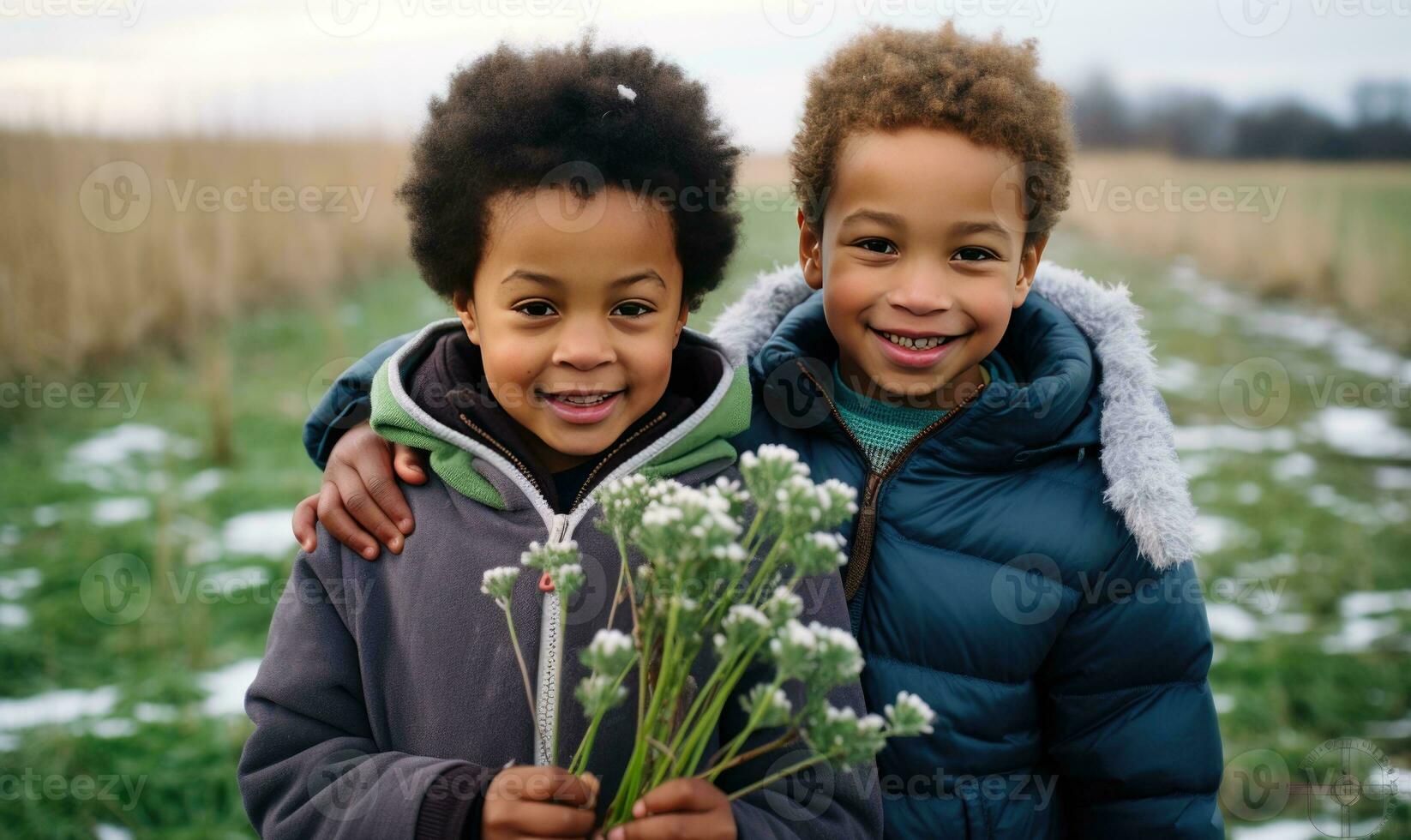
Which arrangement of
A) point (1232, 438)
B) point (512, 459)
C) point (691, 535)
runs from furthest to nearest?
point (1232, 438) < point (512, 459) < point (691, 535)

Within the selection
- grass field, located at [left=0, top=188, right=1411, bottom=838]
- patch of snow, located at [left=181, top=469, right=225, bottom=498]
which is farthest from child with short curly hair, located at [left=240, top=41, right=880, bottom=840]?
patch of snow, located at [left=181, top=469, right=225, bottom=498]

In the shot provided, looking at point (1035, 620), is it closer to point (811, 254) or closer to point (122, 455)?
point (811, 254)

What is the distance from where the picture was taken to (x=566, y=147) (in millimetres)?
1757

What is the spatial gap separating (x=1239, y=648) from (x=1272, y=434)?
11.5 feet

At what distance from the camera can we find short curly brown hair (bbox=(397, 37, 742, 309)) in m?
1.76

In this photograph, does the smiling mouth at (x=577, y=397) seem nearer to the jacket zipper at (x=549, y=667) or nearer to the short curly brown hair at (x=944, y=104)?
the jacket zipper at (x=549, y=667)

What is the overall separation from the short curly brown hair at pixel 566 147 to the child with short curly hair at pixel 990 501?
0.96ft

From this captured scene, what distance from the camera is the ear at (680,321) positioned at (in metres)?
1.89

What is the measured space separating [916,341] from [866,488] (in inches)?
11.5

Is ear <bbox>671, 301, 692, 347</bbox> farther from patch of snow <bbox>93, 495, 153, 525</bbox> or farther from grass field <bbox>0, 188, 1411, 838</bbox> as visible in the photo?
patch of snow <bbox>93, 495, 153, 525</bbox>

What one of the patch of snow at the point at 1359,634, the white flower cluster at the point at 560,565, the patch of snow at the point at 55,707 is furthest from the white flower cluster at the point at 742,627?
the patch of snow at the point at 1359,634

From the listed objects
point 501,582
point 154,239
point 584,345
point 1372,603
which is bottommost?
point 1372,603

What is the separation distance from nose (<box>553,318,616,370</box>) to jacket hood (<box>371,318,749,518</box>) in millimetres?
182

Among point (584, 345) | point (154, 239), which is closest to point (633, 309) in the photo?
point (584, 345)
